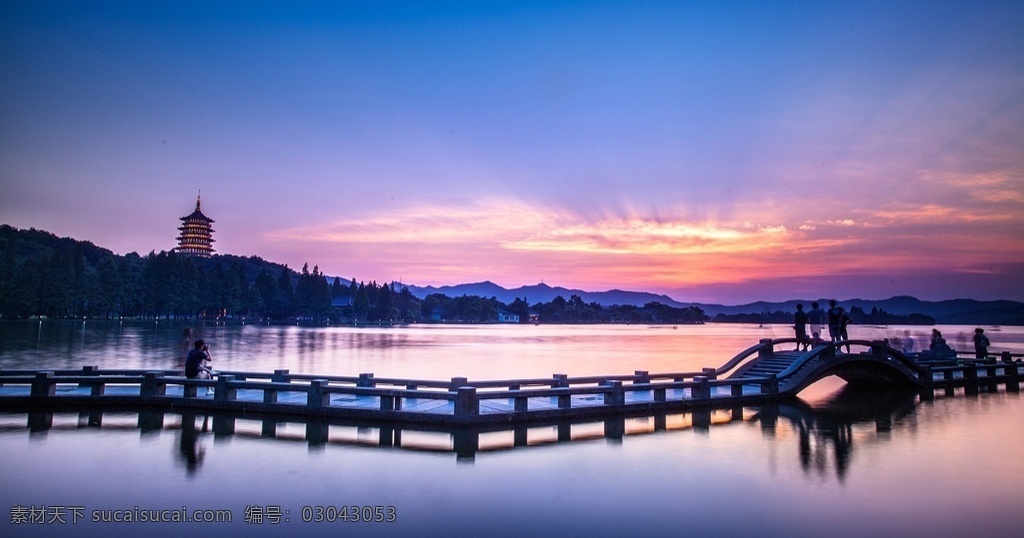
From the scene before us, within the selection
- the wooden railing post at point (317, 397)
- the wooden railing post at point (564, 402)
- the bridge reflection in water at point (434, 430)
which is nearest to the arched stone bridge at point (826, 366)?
the bridge reflection in water at point (434, 430)

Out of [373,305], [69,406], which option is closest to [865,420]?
[69,406]

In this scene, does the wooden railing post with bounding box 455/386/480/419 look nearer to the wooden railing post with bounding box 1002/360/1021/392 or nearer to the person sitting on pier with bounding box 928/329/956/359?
the person sitting on pier with bounding box 928/329/956/359

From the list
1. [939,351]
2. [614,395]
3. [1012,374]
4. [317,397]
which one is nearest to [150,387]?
[317,397]

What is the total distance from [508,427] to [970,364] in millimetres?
23595

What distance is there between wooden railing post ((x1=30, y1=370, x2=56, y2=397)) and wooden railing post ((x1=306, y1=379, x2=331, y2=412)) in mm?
7112

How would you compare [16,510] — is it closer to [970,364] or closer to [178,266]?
[970,364]

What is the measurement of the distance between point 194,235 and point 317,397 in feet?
605

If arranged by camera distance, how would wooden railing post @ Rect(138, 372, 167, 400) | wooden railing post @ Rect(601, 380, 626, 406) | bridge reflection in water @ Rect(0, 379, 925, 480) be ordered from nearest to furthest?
bridge reflection in water @ Rect(0, 379, 925, 480), wooden railing post @ Rect(138, 372, 167, 400), wooden railing post @ Rect(601, 380, 626, 406)

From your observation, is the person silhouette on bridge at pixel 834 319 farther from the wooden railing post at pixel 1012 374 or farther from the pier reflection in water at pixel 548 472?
the wooden railing post at pixel 1012 374

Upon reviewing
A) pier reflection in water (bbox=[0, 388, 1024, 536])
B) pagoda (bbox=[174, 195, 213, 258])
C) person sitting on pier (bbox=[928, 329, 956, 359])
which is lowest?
pier reflection in water (bbox=[0, 388, 1024, 536])

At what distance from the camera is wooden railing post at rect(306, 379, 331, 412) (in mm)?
14867

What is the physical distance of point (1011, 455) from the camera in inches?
513

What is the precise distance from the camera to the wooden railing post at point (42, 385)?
51.1 ft

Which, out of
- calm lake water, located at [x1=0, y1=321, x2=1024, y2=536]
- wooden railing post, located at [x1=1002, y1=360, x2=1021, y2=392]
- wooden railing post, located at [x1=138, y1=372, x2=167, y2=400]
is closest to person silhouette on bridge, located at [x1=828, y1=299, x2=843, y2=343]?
calm lake water, located at [x1=0, y1=321, x2=1024, y2=536]
